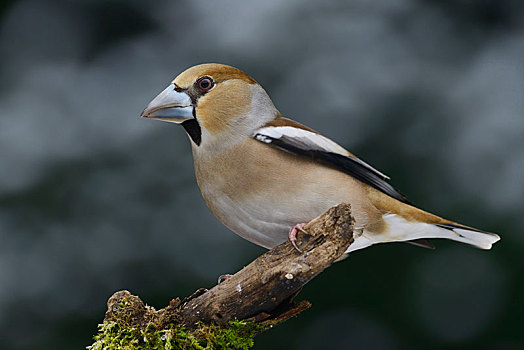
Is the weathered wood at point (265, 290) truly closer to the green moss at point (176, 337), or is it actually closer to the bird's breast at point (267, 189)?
the green moss at point (176, 337)

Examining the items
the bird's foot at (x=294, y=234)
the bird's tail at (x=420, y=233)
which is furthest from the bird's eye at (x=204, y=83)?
the bird's tail at (x=420, y=233)

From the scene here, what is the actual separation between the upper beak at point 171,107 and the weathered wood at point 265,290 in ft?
2.79

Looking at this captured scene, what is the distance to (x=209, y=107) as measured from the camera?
10.3ft

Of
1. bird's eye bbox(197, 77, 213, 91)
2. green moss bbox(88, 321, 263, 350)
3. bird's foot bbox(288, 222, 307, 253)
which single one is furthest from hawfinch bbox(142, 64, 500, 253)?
green moss bbox(88, 321, 263, 350)

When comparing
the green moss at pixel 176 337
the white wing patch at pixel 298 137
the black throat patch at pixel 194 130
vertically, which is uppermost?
the black throat patch at pixel 194 130

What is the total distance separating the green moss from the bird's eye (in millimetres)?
1197

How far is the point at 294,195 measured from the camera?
2971mm

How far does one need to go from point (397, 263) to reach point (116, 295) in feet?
7.77

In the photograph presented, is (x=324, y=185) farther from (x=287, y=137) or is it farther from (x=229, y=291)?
(x=229, y=291)

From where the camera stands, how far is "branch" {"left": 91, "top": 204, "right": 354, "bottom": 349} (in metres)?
Answer: 2.62

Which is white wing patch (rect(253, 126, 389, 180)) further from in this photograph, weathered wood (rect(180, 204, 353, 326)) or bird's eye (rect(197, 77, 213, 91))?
weathered wood (rect(180, 204, 353, 326))

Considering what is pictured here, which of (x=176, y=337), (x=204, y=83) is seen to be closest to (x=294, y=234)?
(x=176, y=337)

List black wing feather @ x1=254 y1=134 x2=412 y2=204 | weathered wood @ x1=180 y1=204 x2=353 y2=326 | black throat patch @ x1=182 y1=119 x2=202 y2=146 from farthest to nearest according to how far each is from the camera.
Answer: black throat patch @ x1=182 y1=119 x2=202 y2=146 < black wing feather @ x1=254 y1=134 x2=412 y2=204 < weathered wood @ x1=180 y1=204 x2=353 y2=326

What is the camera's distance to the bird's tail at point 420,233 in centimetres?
332
